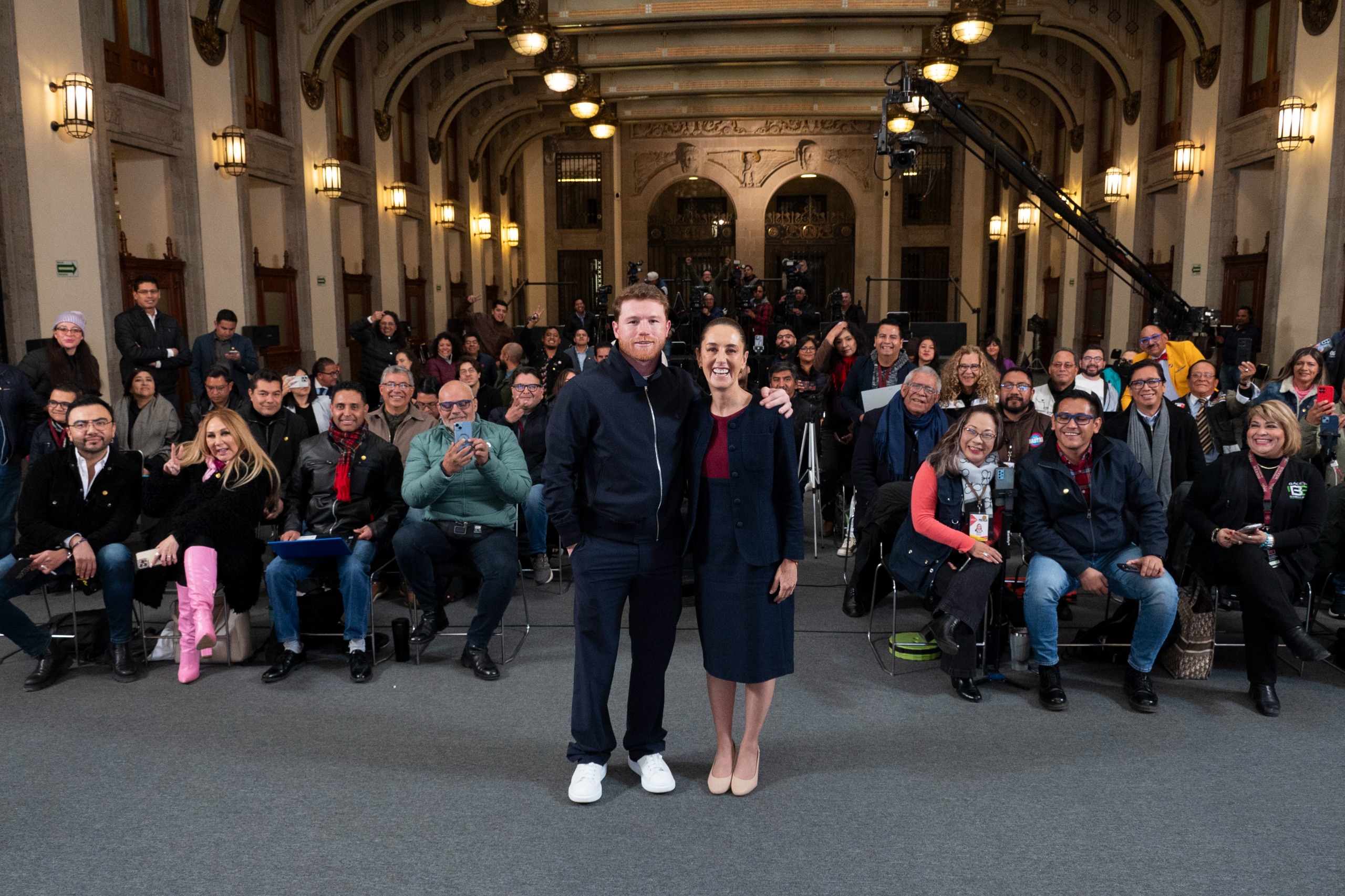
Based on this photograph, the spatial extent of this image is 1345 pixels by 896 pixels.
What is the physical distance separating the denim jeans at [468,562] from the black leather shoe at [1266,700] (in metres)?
3.31

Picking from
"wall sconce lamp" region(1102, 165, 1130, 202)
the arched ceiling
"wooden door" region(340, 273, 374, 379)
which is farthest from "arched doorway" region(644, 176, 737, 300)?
"wall sconce lamp" region(1102, 165, 1130, 202)

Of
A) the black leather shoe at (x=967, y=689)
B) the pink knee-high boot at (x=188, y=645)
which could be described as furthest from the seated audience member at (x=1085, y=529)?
the pink knee-high boot at (x=188, y=645)

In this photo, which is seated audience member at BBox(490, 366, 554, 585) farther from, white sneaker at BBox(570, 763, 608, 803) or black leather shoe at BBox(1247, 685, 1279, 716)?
black leather shoe at BBox(1247, 685, 1279, 716)

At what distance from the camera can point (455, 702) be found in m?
4.21

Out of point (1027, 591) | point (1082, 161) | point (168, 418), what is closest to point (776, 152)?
point (1082, 161)

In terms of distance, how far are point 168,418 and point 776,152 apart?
18.6m

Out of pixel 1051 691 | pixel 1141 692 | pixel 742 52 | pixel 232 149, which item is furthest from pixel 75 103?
pixel 742 52

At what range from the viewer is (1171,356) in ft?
24.3

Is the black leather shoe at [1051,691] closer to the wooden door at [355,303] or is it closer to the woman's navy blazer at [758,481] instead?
the woman's navy blazer at [758,481]

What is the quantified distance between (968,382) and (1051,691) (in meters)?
2.13

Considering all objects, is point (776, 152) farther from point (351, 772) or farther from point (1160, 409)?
point (351, 772)

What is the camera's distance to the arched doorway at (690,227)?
24.1 m

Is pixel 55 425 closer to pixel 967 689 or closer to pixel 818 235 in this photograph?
pixel 967 689

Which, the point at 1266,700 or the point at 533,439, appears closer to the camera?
the point at 1266,700
